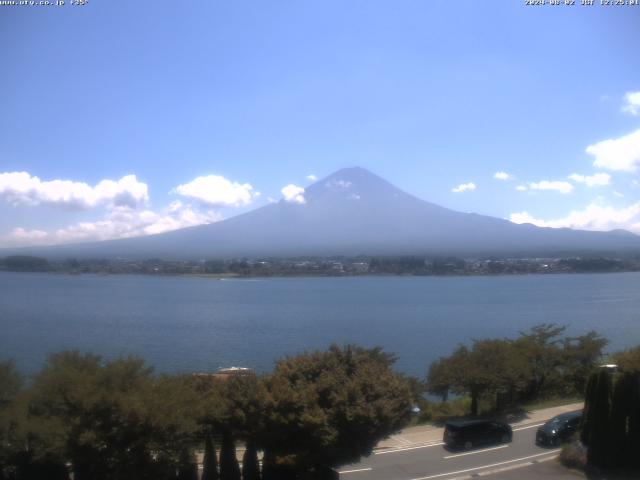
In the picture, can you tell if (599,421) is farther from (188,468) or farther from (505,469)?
(188,468)

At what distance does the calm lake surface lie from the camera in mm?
30359

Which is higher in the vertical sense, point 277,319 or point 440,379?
point 440,379

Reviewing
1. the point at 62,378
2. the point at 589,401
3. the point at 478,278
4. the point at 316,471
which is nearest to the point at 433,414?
the point at 589,401

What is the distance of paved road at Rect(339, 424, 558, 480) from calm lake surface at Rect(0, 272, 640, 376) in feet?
44.4

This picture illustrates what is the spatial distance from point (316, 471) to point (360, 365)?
68.3 inches

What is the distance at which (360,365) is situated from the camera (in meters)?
9.88

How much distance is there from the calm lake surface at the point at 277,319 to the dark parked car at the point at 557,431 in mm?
13370

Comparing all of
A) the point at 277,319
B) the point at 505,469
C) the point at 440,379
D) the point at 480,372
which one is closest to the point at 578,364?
the point at 480,372

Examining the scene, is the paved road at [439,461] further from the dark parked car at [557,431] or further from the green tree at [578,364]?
the green tree at [578,364]

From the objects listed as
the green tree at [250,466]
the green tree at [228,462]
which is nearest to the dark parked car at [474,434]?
the green tree at [250,466]

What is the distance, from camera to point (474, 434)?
12055 mm

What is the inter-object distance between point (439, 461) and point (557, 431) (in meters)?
2.47

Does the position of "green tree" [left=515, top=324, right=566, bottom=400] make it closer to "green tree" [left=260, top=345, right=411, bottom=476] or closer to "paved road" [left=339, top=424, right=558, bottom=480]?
"paved road" [left=339, top=424, right=558, bottom=480]

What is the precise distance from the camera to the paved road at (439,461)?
1038 centimetres
